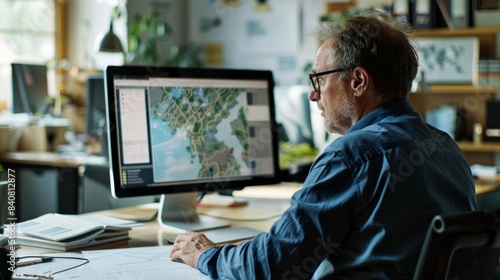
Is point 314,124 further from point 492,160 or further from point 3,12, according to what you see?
point 3,12

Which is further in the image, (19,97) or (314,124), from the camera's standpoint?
(19,97)

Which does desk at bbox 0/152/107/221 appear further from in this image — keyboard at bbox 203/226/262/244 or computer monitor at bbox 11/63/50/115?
keyboard at bbox 203/226/262/244

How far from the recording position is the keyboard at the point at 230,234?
177 centimetres

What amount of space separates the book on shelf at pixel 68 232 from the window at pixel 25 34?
3.66m

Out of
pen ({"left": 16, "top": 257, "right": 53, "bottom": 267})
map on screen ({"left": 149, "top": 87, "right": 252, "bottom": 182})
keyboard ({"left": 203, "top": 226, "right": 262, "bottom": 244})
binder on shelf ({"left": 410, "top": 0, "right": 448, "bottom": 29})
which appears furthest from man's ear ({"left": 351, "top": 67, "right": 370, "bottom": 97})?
binder on shelf ({"left": 410, "top": 0, "right": 448, "bottom": 29})

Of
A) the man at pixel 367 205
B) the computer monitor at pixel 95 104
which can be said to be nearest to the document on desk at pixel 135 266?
the man at pixel 367 205

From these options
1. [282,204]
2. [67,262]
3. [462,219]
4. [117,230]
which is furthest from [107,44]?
[462,219]

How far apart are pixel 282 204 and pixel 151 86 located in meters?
0.73

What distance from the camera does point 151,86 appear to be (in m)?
1.90

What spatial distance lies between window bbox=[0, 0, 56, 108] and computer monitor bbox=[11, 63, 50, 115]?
2.06ft

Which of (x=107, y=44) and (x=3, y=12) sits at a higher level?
(x=3, y=12)

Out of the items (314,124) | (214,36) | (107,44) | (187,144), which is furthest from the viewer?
(214,36)

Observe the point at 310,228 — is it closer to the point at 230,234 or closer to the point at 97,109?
the point at 230,234

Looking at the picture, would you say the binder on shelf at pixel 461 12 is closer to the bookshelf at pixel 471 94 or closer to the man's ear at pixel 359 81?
the bookshelf at pixel 471 94
